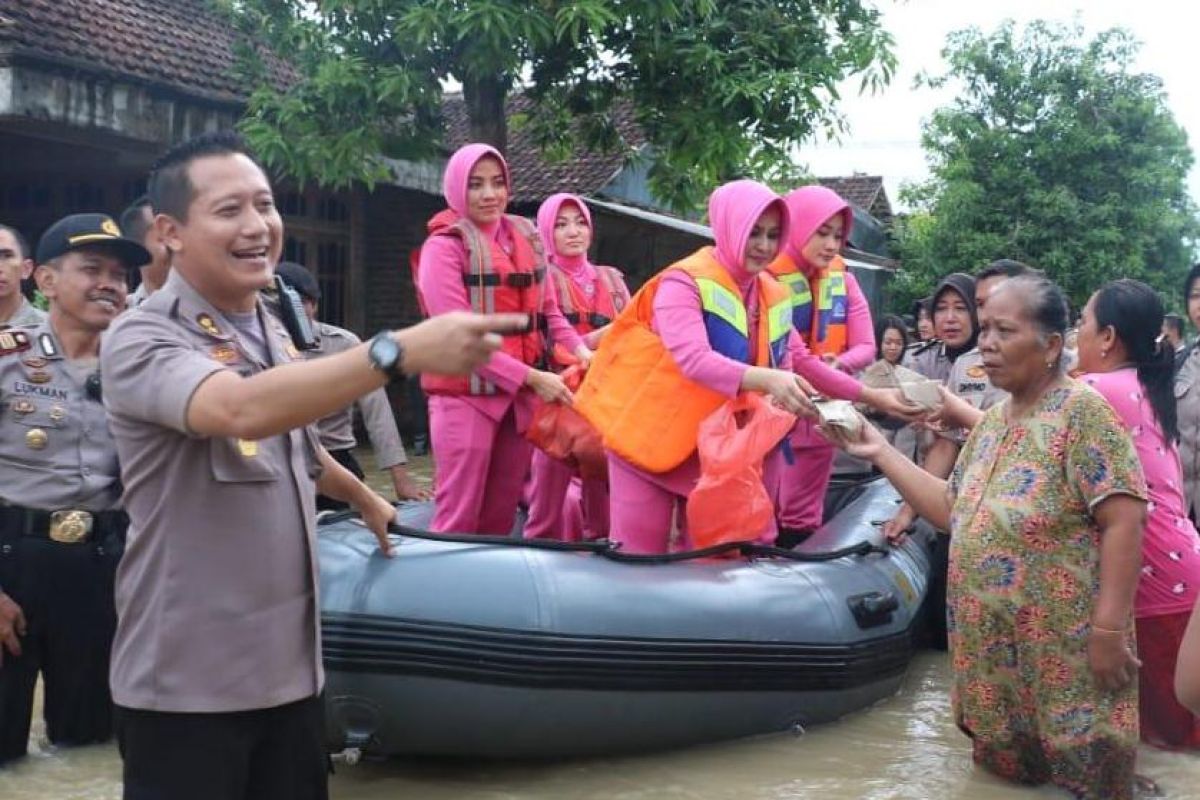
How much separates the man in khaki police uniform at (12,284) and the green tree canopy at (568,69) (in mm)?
5218

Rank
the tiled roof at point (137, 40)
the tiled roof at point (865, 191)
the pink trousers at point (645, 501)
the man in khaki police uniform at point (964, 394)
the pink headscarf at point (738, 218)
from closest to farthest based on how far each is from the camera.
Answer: the pink headscarf at point (738, 218) < the pink trousers at point (645, 501) < the man in khaki police uniform at point (964, 394) < the tiled roof at point (137, 40) < the tiled roof at point (865, 191)

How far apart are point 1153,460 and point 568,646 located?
1855mm

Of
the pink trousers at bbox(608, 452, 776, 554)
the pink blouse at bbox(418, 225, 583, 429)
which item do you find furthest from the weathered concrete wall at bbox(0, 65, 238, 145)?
the pink trousers at bbox(608, 452, 776, 554)

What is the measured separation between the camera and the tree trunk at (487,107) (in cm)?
1048

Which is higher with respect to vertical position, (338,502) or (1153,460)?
(1153,460)

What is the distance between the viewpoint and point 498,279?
460 cm

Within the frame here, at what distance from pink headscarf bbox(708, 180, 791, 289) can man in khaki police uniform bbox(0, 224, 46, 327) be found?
2201 mm

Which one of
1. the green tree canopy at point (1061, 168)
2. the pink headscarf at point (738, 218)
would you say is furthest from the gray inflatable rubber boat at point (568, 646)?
the green tree canopy at point (1061, 168)

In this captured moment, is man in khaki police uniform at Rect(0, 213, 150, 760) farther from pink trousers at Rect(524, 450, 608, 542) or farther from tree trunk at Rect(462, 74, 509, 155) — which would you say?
tree trunk at Rect(462, 74, 509, 155)

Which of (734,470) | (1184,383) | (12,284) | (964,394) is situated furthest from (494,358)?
(1184,383)

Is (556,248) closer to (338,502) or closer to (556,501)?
(556,501)

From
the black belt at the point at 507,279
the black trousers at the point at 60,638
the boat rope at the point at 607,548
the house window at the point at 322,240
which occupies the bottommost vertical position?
the black trousers at the point at 60,638

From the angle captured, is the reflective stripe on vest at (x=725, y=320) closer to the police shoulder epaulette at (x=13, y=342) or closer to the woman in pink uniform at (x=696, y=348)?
the woman in pink uniform at (x=696, y=348)

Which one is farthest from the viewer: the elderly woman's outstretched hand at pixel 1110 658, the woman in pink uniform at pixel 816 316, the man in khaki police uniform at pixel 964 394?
the woman in pink uniform at pixel 816 316
